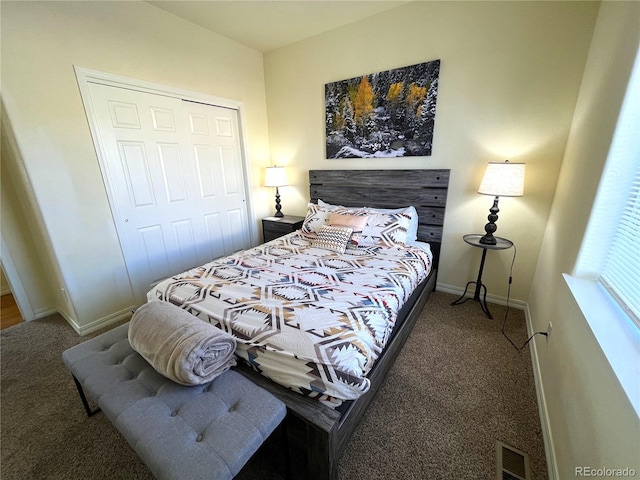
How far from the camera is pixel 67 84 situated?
184 centimetres

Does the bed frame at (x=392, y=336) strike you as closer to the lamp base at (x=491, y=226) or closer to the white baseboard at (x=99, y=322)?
the lamp base at (x=491, y=226)

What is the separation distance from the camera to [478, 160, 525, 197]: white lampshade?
1.90m

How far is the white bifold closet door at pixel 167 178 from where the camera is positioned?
7.06 ft

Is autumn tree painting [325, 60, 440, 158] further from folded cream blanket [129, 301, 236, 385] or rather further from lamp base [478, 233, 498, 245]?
folded cream blanket [129, 301, 236, 385]

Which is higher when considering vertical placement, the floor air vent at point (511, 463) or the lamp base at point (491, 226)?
the lamp base at point (491, 226)

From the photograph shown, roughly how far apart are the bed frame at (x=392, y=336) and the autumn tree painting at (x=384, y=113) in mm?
248

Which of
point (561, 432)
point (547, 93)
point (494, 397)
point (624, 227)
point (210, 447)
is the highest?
point (547, 93)

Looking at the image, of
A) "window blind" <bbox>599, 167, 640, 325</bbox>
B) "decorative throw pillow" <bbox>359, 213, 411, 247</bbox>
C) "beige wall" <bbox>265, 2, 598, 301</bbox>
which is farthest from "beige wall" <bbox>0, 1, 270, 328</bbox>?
"window blind" <bbox>599, 167, 640, 325</bbox>

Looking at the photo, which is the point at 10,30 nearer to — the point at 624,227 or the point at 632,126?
the point at 632,126

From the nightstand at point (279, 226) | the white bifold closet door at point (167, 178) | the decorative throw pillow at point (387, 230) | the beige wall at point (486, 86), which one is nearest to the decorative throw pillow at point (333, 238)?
the decorative throw pillow at point (387, 230)

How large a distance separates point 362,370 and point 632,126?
5.21 ft

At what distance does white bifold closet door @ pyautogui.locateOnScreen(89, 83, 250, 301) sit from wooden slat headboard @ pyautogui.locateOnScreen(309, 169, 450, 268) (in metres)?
1.28

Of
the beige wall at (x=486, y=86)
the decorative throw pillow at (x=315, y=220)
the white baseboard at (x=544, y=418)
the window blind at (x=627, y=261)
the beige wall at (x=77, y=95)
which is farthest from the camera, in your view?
the decorative throw pillow at (x=315, y=220)

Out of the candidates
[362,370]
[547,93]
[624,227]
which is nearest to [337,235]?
[362,370]
